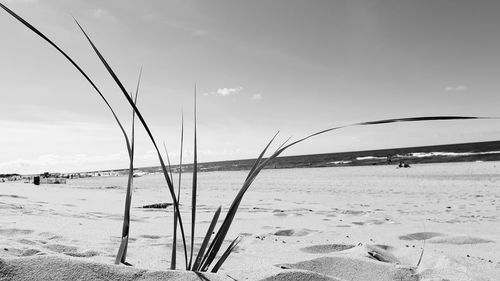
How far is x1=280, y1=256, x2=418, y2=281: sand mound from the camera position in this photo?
1.58 meters

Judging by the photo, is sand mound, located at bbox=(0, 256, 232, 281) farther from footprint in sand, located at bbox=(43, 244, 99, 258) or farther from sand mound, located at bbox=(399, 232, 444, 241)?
sand mound, located at bbox=(399, 232, 444, 241)

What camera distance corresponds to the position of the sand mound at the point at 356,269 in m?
1.58

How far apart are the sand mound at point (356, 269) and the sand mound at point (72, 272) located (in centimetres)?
79

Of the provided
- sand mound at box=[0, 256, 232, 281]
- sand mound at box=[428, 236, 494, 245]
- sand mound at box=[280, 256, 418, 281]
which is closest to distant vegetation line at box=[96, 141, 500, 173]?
sand mound at box=[428, 236, 494, 245]

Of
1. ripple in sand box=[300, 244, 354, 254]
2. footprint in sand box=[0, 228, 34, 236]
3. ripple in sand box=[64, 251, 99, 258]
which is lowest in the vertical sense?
ripple in sand box=[300, 244, 354, 254]

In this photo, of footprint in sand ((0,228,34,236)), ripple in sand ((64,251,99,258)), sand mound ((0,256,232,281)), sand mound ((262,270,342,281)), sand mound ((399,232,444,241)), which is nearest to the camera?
sand mound ((0,256,232,281))

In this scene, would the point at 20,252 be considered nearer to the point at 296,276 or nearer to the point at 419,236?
the point at 296,276

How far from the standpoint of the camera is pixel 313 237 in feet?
10.2

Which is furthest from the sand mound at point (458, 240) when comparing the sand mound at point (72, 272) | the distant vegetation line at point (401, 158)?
the distant vegetation line at point (401, 158)

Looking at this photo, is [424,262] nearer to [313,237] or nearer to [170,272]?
[313,237]

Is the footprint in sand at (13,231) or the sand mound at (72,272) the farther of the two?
the footprint in sand at (13,231)

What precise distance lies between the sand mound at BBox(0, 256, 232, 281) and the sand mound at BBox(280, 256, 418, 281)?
2.60 ft

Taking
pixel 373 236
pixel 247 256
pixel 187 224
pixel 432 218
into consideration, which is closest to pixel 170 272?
pixel 247 256

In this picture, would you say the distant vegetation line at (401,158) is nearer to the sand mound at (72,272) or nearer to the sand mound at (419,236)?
the sand mound at (419,236)
